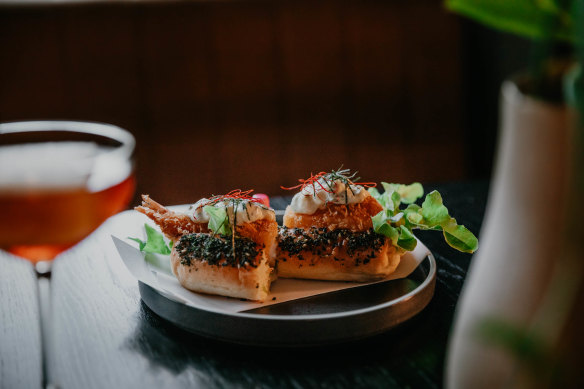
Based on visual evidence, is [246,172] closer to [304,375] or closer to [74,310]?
[74,310]

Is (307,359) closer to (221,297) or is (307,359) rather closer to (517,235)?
(221,297)

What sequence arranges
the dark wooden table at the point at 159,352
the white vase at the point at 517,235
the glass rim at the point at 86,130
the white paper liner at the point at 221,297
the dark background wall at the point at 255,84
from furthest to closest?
the dark background wall at the point at 255,84 < the white paper liner at the point at 221,297 < the dark wooden table at the point at 159,352 < the glass rim at the point at 86,130 < the white vase at the point at 517,235

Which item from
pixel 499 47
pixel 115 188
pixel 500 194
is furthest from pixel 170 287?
pixel 499 47

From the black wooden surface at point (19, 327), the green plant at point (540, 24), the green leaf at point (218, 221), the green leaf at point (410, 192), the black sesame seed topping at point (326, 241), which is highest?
the green plant at point (540, 24)

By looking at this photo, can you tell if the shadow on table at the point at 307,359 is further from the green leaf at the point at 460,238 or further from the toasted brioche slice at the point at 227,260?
the green leaf at the point at 460,238

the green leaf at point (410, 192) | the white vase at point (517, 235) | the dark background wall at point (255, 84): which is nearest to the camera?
the white vase at point (517, 235)

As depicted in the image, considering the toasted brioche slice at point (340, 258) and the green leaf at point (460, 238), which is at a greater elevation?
the green leaf at point (460, 238)

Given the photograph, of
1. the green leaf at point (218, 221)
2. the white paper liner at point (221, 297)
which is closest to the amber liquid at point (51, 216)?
the white paper liner at point (221, 297)

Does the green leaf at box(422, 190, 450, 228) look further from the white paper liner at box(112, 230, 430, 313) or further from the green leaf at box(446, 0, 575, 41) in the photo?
the green leaf at box(446, 0, 575, 41)
